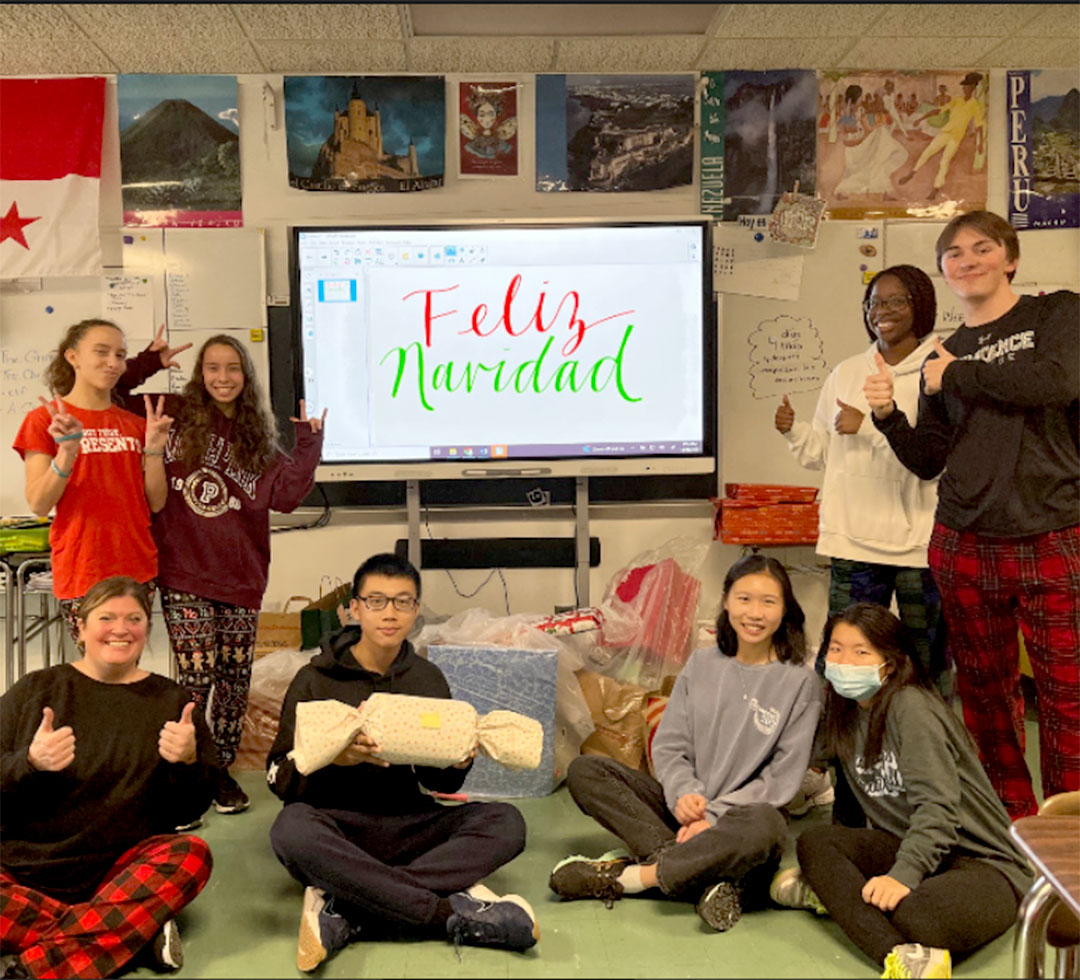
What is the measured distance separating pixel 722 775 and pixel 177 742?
44.1 inches

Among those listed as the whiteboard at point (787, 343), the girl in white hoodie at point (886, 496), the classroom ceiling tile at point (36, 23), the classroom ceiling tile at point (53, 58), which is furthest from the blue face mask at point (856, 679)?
the classroom ceiling tile at point (53, 58)

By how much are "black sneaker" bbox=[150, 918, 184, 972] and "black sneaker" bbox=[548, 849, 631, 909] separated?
0.76 m

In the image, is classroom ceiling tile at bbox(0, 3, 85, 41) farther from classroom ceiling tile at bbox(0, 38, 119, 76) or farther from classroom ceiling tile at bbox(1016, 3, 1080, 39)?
classroom ceiling tile at bbox(1016, 3, 1080, 39)

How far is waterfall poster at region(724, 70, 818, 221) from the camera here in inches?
148

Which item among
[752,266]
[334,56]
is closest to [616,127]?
[752,266]

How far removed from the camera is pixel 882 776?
2141 mm

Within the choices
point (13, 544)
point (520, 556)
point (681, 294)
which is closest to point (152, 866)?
point (13, 544)

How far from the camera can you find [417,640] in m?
3.22

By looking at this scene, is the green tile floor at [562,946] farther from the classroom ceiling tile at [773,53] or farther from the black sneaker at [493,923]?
the classroom ceiling tile at [773,53]

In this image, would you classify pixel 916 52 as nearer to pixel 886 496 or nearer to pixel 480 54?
pixel 480 54

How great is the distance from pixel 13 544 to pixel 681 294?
7.42 ft

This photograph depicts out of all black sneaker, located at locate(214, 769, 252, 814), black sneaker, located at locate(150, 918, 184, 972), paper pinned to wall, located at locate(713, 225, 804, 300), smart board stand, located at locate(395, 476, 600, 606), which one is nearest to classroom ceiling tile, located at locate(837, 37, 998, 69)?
paper pinned to wall, located at locate(713, 225, 804, 300)

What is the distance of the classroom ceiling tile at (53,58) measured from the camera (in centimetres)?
345

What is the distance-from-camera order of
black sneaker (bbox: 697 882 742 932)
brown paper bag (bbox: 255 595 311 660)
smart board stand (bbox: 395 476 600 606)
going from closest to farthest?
black sneaker (bbox: 697 882 742 932), brown paper bag (bbox: 255 595 311 660), smart board stand (bbox: 395 476 600 606)
